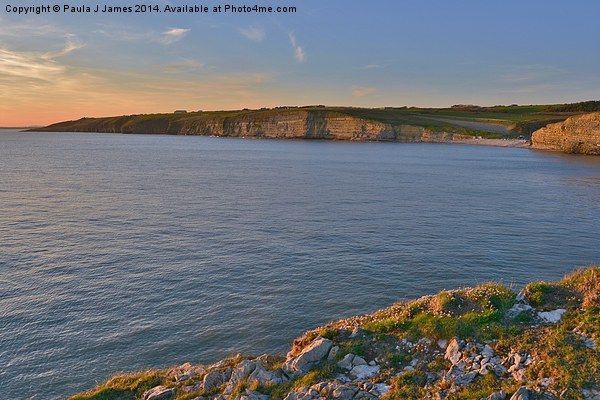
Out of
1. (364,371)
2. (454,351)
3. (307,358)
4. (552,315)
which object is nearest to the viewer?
(364,371)

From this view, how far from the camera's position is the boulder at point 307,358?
47.7ft

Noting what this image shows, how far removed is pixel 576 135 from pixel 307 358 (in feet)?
497

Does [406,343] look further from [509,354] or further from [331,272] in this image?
[331,272]

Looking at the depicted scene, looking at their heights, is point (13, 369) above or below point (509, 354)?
below

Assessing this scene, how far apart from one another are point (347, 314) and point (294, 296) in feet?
11.8

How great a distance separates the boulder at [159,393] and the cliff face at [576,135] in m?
144

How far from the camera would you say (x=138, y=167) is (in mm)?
96312

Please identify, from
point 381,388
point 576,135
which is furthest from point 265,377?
point 576,135

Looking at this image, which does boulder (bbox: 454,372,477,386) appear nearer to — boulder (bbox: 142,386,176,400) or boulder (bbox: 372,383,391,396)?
boulder (bbox: 372,383,391,396)

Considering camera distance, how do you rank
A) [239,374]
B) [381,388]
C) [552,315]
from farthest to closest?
[552,315], [239,374], [381,388]

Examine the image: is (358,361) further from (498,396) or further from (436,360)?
(498,396)

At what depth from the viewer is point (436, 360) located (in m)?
14.2

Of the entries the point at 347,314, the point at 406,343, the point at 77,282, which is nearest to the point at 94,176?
the point at 77,282

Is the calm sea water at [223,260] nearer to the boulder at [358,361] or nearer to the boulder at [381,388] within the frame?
the boulder at [358,361]
